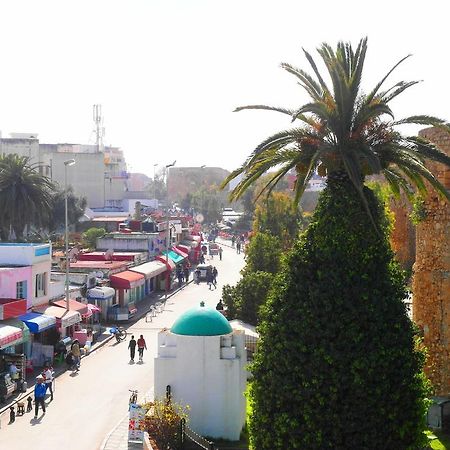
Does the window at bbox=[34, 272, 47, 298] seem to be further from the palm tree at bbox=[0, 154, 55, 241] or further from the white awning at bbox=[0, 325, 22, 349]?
the palm tree at bbox=[0, 154, 55, 241]

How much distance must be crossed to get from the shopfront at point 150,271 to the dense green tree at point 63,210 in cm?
1680

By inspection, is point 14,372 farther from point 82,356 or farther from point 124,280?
point 124,280

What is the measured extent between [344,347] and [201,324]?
7456 millimetres

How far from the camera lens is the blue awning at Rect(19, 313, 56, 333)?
84.9ft

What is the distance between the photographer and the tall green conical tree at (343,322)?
10961 millimetres

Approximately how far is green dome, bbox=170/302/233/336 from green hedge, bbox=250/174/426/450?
6531mm

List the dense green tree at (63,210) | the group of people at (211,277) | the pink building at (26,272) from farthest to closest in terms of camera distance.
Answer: the dense green tree at (63,210) < the group of people at (211,277) < the pink building at (26,272)

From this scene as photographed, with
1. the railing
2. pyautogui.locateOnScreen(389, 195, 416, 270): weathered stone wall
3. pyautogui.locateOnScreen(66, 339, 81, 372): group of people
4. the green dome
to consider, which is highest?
pyautogui.locateOnScreen(389, 195, 416, 270): weathered stone wall

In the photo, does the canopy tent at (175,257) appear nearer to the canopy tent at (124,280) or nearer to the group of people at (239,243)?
the canopy tent at (124,280)

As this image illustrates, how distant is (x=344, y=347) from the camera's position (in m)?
11.0

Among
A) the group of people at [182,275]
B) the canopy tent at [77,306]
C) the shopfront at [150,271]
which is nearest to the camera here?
the canopy tent at [77,306]

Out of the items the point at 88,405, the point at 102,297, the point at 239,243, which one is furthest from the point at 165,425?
the point at 239,243

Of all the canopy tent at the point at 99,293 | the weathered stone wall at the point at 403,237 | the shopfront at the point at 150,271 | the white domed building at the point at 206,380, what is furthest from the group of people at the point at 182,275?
the white domed building at the point at 206,380

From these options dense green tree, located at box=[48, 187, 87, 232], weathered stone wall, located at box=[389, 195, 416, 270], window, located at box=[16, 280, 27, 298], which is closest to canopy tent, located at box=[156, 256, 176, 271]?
dense green tree, located at box=[48, 187, 87, 232]
